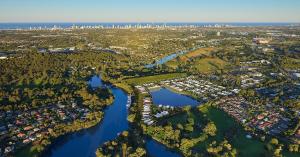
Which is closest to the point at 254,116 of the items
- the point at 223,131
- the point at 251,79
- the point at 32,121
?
the point at 223,131

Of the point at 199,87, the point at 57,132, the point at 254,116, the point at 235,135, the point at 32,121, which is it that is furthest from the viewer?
the point at 199,87

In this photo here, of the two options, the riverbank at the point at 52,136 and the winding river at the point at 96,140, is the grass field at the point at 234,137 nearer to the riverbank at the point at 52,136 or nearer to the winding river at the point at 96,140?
the winding river at the point at 96,140

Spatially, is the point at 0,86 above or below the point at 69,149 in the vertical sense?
above

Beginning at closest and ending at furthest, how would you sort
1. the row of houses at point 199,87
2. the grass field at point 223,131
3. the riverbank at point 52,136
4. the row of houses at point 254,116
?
1. the riverbank at point 52,136
2. the grass field at point 223,131
3. the row of houses at point 254,116
4. the row of houses at point 199,87

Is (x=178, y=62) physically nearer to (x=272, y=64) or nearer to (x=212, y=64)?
(x=212, y=64)

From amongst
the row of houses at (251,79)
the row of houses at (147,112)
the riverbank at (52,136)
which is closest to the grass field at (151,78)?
the row of houses at (147,112)

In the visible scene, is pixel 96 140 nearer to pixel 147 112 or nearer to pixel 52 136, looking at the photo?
pixel 52 136

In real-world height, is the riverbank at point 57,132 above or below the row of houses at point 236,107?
below

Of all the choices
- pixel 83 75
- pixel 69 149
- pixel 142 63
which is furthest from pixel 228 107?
pixel 142 63

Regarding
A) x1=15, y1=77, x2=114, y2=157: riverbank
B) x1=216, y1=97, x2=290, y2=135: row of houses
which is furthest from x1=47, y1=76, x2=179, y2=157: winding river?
x1=216, y1=97, x2=290, y2=135: row of houses
